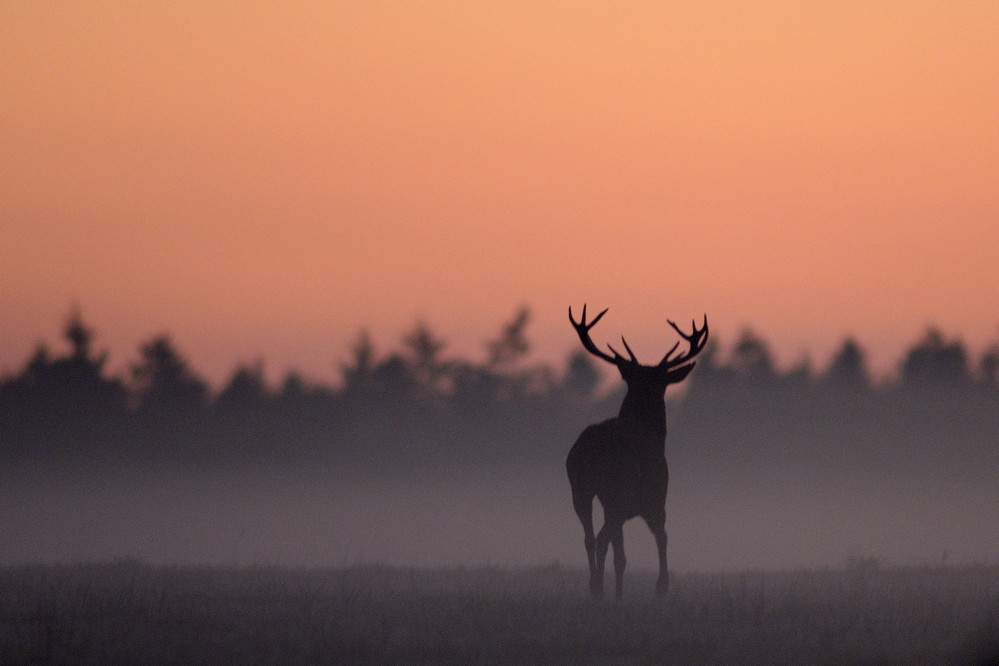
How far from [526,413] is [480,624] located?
6485cm

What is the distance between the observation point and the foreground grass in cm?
1320

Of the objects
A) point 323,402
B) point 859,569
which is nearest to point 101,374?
point 323,402

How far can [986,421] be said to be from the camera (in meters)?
78.9

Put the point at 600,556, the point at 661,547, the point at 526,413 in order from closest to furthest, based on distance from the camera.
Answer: the point at 600,556 → the point at 661,547 → the point at 526,413

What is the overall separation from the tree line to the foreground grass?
179 ft

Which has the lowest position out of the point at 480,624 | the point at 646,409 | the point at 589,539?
the point at 480,624

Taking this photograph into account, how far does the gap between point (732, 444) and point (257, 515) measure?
26553mm

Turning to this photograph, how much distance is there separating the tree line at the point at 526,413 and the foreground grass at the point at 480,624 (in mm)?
54680

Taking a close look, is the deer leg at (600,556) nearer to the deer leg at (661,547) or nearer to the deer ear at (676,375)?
the deer leg at (661,547)

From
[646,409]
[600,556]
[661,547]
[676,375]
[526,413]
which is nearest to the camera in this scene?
[600,556]

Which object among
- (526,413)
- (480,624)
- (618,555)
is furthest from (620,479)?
(526,413)

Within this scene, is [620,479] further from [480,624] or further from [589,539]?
[480,624]

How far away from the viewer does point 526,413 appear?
3120 inches

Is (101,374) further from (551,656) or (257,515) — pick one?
(551,656)
